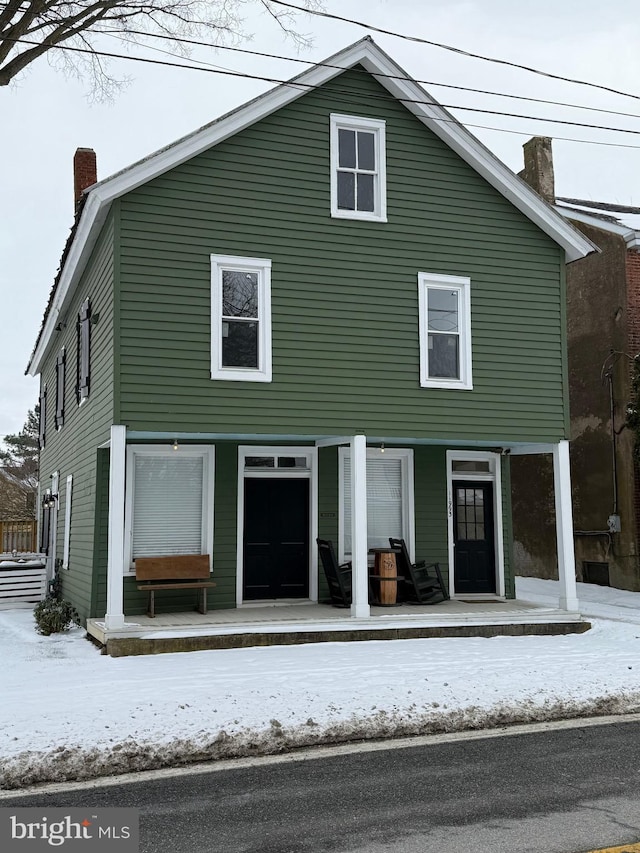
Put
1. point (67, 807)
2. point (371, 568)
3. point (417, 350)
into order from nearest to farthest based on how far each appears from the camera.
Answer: point (67, 807) < point (417, 350) < point (371, 568)

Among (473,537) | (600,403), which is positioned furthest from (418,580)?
(600,403)

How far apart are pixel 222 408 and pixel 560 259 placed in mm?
6597

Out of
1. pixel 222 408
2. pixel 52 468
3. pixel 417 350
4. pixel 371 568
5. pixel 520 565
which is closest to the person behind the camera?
pixel 222 408

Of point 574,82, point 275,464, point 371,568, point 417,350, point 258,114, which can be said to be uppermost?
point 574,82

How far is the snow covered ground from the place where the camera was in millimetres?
7715

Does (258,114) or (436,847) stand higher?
(258,114)

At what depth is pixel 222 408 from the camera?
1316cm

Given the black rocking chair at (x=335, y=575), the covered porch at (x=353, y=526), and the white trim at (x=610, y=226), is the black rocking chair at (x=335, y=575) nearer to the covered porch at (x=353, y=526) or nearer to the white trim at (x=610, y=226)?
the covered porch at (x=353, y=526)

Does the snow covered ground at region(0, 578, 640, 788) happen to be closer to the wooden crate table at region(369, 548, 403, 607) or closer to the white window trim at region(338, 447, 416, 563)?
the wooden crate table at region(369, 548, 403, 607)

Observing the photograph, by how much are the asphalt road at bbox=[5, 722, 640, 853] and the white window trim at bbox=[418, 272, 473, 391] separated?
286 inches

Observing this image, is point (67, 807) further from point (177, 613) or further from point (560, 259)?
point (560, 259)

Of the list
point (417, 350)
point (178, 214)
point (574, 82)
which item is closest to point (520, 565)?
point (417, 350)

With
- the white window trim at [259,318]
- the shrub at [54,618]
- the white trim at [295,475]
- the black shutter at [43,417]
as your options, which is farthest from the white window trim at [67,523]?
the white window trim at [259,318]

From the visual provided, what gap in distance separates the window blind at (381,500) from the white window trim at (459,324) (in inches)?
81.8
